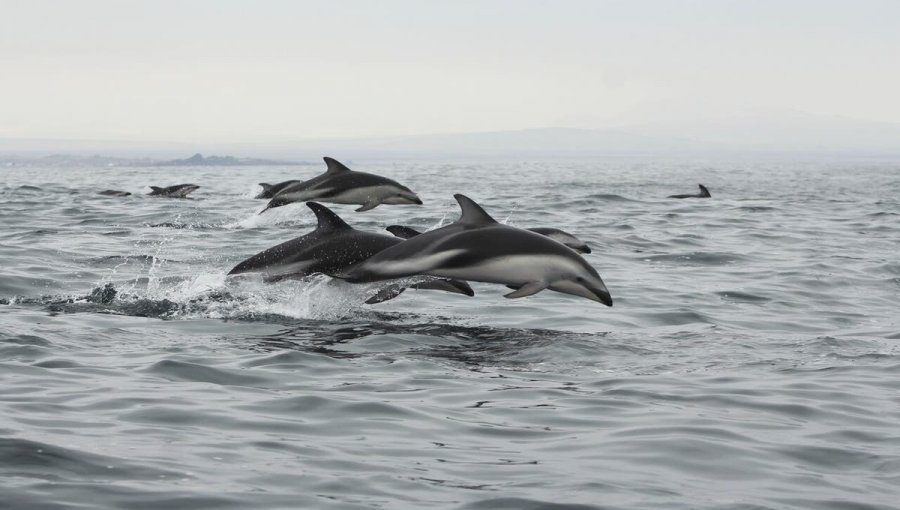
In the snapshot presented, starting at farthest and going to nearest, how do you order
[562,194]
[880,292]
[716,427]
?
[562,194] < [880,292] < [716,427]

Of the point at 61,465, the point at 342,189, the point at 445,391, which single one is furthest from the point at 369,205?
the point at 61,465

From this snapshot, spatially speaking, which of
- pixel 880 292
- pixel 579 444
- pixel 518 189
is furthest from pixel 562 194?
pixel 579 444

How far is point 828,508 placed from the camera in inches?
233

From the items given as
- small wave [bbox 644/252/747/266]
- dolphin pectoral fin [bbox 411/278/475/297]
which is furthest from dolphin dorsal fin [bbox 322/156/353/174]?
dolphin pectoral fin [bbox 411/278/475/297]

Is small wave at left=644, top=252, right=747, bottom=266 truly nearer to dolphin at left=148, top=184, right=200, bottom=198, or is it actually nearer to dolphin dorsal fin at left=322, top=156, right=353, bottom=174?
dolphin dorsal fin at left=322, top=156, right=353, bottom=174

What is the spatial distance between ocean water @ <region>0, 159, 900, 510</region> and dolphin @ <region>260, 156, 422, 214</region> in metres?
2.95

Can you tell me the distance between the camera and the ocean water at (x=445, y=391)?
6.08m

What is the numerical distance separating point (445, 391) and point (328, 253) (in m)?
3.34

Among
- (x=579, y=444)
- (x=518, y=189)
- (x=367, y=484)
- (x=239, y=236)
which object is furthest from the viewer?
(x=518, y=189)

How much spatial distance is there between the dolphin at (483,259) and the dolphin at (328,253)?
14.5 inches

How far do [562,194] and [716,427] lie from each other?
31480mm

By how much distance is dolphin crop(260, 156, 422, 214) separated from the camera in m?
19.3

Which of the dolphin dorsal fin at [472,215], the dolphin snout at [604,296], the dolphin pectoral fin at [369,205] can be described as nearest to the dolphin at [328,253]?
the dolphin dorsal fin at [472,215]

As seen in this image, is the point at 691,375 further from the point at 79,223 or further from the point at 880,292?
the point at 79,223
